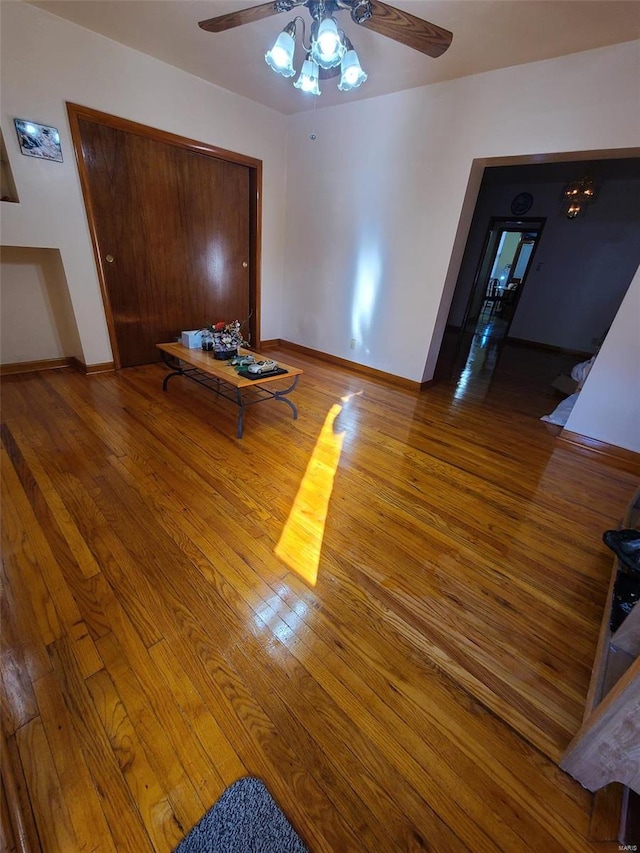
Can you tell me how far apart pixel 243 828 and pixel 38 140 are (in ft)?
12.6

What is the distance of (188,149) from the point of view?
10.2 ft

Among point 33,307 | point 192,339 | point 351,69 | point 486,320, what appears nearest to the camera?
point 351,69

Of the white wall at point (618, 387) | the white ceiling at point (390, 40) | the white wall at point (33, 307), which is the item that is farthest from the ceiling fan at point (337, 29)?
the white wall at point (33, 307)

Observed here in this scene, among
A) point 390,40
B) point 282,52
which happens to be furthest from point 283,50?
point 390,40

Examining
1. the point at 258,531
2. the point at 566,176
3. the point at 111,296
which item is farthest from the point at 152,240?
the point at 566,176

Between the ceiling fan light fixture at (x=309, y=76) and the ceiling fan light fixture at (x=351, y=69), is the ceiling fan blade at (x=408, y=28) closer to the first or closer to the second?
the ceiling fan light fixture at (x=351, y=69)

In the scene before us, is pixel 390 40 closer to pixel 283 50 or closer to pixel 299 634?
pixel 283 50

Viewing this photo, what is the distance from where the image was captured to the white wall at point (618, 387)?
7.45 ft

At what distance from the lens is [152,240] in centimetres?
318

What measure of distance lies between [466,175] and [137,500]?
3.34 metres

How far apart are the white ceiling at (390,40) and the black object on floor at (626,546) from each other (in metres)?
2.59

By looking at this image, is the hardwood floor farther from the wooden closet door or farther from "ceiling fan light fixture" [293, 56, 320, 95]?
"ceiling fan light fixture" [293, 56, 320, 95]

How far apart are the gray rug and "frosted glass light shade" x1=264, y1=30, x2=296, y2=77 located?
116 inches

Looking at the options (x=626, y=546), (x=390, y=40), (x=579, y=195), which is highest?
(x=390, y=40)
